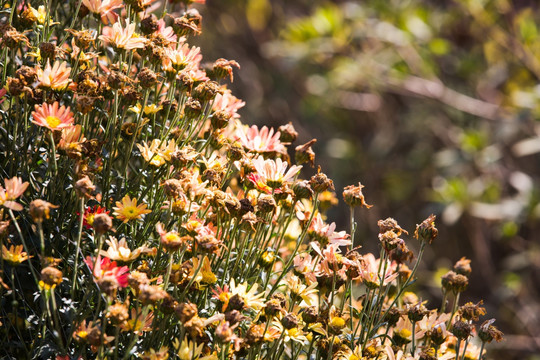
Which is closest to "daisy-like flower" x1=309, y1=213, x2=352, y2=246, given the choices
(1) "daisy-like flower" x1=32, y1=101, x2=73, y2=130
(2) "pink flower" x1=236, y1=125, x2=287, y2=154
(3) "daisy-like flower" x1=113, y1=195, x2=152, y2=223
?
(2) "pink flower" x1=236, y1=125, x2=287, y2=154

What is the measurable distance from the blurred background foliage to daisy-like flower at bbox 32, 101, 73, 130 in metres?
1.58

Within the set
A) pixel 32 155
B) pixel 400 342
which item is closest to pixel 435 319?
pixel 400 342

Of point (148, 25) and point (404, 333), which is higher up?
point (148, 25)

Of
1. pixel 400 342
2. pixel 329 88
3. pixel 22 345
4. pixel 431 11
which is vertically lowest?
pixel 22 345

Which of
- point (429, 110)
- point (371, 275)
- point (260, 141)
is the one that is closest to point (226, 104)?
point (260, 141)

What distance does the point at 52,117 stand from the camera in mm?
702

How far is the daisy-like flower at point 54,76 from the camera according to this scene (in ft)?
2.39

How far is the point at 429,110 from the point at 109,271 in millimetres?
2589

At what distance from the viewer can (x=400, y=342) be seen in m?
0.82

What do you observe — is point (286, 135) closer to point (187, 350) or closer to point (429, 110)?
point (187, 350)

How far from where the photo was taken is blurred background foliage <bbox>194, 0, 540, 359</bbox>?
2.30 metres

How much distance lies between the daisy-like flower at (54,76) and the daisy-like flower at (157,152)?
12 cm

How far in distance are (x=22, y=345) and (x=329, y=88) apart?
2199 millimetres

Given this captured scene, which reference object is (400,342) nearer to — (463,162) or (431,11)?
(463,162)
